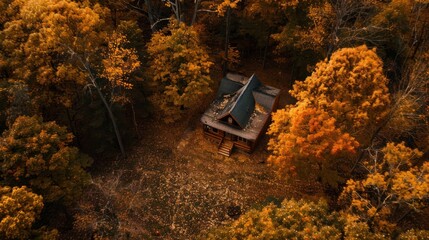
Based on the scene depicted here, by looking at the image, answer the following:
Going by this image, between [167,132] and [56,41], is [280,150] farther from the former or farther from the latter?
[56,41]

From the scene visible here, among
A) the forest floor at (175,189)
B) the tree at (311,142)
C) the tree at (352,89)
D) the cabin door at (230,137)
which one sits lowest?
the forest floor at (175,189)

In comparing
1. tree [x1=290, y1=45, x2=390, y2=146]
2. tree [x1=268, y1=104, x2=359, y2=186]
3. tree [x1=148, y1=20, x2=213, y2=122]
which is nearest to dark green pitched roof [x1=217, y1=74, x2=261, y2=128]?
tree [x1=148, y1=20, x2=213, y2=122]

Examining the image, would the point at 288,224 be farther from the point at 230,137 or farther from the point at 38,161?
the point at 38,161

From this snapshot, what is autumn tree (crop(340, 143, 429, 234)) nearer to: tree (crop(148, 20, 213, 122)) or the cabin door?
the cabin door

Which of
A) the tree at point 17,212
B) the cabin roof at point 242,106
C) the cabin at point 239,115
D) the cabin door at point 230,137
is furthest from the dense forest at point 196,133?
the cabin roof at point 242,106

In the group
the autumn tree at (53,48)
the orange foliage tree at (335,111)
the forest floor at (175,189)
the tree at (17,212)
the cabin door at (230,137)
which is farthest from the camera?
the cabin door at (230,137)

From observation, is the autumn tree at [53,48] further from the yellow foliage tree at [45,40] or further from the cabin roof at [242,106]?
the cabin roof at [242,106]
